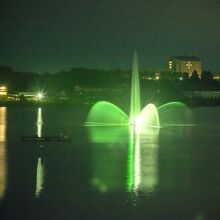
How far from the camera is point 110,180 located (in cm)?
1418

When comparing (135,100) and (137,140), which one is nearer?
Result: (137,140)

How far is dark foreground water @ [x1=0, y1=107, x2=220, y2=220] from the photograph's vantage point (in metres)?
11.4

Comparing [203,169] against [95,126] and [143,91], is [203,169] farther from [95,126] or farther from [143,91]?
[143,91]

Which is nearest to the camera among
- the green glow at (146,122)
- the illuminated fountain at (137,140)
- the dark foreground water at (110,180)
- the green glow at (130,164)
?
the dark foreground water at (110,180)

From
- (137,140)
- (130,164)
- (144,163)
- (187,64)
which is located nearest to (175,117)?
(137,140)

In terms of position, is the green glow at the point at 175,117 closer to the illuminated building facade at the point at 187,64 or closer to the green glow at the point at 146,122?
the green glow at the point at 146,122

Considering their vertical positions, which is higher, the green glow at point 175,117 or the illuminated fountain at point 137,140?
the green glow at point 175,117

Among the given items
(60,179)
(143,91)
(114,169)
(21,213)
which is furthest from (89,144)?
(143,91)

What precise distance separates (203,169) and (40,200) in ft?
20.4

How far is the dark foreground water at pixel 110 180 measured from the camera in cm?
1141

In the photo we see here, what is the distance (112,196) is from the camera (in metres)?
12.5

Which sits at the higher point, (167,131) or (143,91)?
(143,91)

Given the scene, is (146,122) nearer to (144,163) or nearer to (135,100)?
(135,100)

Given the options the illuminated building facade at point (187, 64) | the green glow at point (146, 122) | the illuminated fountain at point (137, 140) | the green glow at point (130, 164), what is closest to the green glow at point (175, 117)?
the green glow at point (146, 122)
